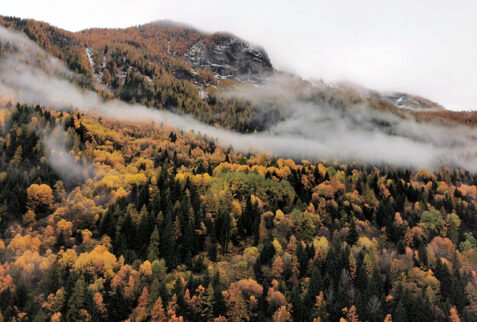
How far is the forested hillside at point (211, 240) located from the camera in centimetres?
7950

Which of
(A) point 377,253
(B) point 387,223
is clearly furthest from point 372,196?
(A) point 377,253

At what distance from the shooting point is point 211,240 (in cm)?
11025

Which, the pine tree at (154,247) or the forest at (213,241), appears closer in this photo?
the forest at (213,241)

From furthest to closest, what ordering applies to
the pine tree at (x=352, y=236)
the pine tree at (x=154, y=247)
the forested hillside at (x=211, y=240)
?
the pine tree at (x=352, y=236), the pine tree at (x=154, y=247), the forested hillside at (x=211, y=240)

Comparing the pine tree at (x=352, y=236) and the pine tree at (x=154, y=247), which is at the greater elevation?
the pine tree at (x=352, y=236)

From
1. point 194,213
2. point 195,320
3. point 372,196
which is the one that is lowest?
point 195,320

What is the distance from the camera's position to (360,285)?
91.7 m

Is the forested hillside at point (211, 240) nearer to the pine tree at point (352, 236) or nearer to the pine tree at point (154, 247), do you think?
the pine tree at point (352, 236)

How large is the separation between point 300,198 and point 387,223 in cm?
4009

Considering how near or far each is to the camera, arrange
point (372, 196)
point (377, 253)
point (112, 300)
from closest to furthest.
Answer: point (112, 300)
point (377, 253)
point (372, 196)

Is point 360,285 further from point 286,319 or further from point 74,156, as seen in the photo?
point 74,156

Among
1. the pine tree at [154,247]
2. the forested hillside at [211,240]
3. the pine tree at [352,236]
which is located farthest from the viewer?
the pine tree at [352,236]

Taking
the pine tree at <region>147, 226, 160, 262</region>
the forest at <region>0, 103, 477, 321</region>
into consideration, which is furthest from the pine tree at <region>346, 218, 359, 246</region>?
the pine tree at <region>147, 226, 160, 262</region>

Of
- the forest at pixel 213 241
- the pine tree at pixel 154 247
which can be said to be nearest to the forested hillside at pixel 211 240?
the forest at pixel 213 241
